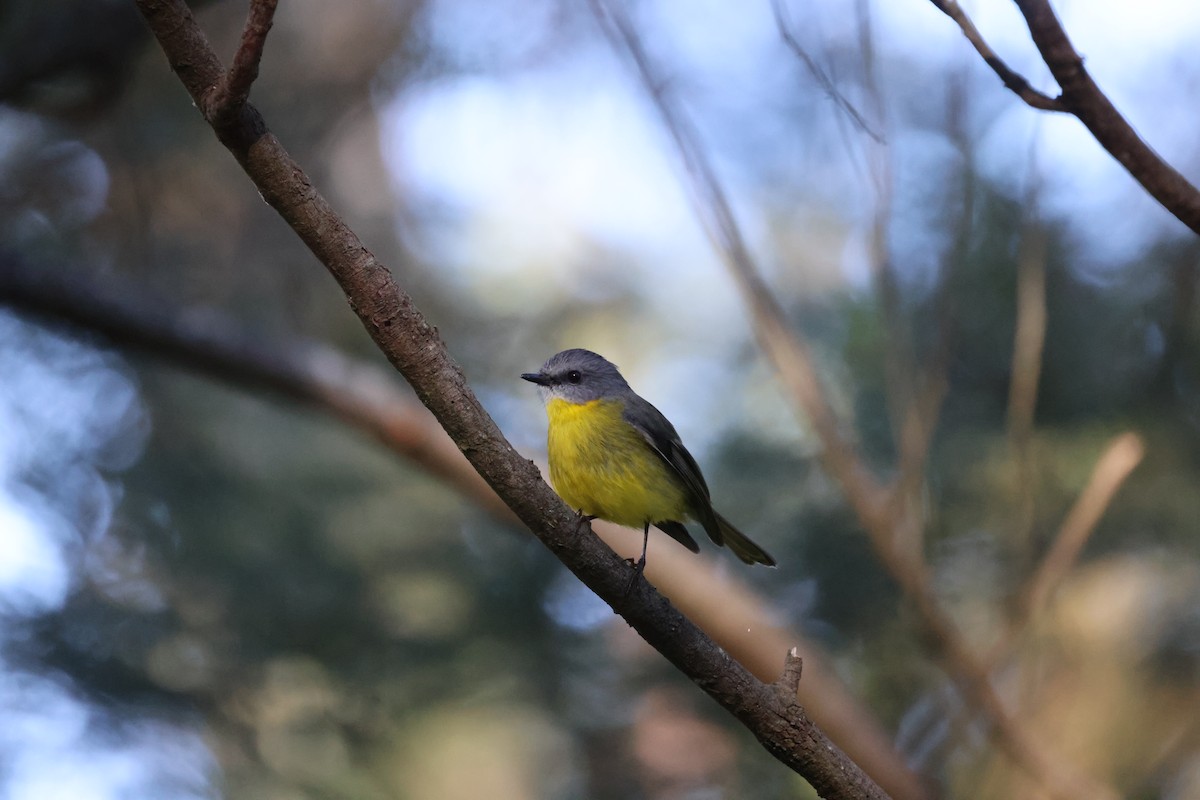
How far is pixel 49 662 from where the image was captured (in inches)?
174

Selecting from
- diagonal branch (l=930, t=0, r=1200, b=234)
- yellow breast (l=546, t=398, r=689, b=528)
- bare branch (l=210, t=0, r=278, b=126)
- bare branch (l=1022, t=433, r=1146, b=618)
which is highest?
yellow breast (l=546, t=398, r=689, b=528)

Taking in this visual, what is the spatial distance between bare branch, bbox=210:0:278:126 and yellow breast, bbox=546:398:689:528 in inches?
78.6

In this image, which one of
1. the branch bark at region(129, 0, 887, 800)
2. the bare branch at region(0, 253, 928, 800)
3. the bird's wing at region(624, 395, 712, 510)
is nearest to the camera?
the branch bark at region(129, 0, 887, 800)

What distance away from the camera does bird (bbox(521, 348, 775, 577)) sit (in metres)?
3.77

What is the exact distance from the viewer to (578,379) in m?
4.33

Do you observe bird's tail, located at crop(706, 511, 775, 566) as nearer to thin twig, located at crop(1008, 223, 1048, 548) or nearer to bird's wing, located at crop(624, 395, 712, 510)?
bird's wing, located at crop(624, 395, 712, 510)

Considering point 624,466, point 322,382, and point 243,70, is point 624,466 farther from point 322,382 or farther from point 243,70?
point 243,70

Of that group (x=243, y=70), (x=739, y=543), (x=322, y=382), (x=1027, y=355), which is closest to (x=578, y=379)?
(x=739, y=543)

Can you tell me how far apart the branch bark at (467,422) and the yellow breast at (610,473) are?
1184mm

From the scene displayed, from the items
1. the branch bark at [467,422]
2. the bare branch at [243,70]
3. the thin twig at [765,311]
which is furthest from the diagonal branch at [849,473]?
the bare branch at [243,70]

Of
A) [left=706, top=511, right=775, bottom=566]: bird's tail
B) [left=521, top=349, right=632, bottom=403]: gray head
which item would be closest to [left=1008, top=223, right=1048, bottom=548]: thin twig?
[left=706, top=511, right=775, bottom=566]: bird's tail

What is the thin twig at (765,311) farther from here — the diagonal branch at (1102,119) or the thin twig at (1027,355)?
the diagonal branch at (1102,119)

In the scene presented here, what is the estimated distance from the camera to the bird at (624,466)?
12.4 feet

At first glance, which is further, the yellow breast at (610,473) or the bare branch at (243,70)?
the yellow breast at (610,473)
